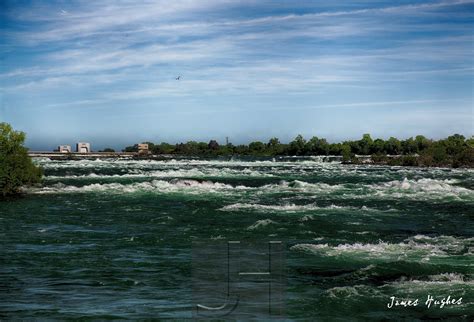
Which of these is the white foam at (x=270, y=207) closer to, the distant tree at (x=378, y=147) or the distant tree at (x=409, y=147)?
the distant tree at (x=409, y=147)

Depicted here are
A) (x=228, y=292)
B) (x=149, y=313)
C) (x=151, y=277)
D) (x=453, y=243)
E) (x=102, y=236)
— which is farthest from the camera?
(x=102, y=236)

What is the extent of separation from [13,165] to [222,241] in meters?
24.6

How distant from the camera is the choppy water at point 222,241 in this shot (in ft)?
50.4

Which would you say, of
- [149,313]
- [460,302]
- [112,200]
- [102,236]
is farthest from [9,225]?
[460,302]

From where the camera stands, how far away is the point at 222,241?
25.6 metres

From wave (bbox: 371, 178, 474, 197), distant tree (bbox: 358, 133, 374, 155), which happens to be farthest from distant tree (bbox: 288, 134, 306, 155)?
wave (bbox: 371, 178, 474, 197)

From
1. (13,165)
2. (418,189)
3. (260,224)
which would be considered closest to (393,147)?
(418,189)

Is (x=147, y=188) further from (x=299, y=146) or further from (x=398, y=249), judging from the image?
(x=299, y=146)

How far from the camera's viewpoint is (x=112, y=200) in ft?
137

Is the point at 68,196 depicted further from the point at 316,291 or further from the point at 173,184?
the point at 316,291

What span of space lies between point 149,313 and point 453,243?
45.6ft

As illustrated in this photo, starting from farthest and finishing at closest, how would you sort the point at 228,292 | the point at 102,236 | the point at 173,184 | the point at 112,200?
the point at 173,184 → the point at 112,200 → the point at 102,236 → the point at 228,292

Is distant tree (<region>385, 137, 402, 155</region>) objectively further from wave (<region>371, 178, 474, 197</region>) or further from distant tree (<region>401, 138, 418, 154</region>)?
wave (<region>371, 178, 474, 197</region>)

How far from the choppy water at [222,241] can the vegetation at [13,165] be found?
145 centimetres
